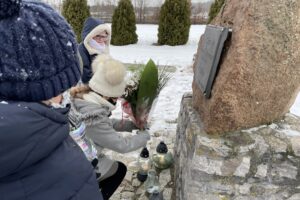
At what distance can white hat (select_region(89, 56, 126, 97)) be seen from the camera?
2.11m

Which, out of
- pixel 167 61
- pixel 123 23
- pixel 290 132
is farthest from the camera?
pixel 123 23

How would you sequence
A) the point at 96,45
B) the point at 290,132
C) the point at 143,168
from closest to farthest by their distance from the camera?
the point at 290,132 < the point at 143,168 < the point at 96,45

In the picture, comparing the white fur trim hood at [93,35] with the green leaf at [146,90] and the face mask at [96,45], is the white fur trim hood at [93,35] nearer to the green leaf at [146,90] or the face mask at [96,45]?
the face mask at [96,45]

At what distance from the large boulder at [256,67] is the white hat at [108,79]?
0.64 meters

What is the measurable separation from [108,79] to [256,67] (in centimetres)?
92

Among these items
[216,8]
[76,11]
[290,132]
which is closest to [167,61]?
[216,8]

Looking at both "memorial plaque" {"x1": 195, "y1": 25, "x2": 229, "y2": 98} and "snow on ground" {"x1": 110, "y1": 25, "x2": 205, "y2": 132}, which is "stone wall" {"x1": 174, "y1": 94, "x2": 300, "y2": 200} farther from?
"snow on ground" {"x1": 110, "y1": 25, "x2": 205, "y2": 132}

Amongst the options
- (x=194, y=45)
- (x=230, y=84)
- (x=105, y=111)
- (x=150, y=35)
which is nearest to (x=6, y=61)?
(x=105, y=111)

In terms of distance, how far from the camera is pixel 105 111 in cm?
216

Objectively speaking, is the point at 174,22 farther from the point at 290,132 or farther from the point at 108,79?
the point at 108,79

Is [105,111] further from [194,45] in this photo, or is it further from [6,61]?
[194,45]

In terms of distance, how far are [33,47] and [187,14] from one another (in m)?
9.74

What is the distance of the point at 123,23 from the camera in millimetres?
10445

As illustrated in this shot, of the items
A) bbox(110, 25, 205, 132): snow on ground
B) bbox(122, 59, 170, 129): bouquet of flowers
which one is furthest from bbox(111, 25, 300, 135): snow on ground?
bbox(122, 59, 170, 129): bouquet of flowers
